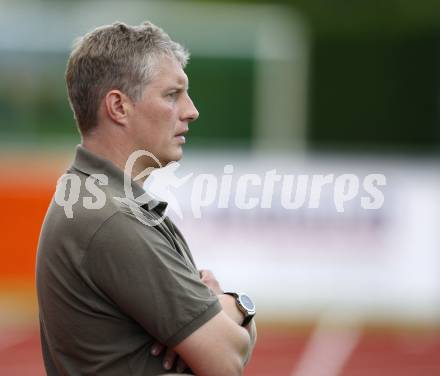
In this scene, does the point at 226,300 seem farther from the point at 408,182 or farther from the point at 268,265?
the point at 408,182

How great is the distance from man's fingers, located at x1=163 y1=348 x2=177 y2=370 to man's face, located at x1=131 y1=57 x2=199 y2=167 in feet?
2.00

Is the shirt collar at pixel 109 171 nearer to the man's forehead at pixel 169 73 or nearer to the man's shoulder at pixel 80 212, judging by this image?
the man's shoulder at pixel 80 212

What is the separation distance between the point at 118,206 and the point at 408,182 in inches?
318

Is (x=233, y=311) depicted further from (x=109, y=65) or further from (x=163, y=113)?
(x=109, y=65)

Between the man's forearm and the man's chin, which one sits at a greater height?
the man's chin

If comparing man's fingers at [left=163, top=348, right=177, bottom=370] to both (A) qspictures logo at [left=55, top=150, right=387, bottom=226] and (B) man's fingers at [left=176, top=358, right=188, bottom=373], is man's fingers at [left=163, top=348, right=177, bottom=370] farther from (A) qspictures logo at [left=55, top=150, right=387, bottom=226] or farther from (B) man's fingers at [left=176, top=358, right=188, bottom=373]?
(A) qspictures logo at [left=55, top=150, right=387, bottom=226]

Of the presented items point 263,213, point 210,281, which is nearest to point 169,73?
point 210,281

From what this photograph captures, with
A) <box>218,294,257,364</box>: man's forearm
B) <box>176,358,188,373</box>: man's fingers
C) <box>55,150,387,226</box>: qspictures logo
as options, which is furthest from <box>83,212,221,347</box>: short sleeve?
<box>55,150,387,226</box>: qspictures logo

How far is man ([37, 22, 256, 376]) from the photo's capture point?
9.01 ft

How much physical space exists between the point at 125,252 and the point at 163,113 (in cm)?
51

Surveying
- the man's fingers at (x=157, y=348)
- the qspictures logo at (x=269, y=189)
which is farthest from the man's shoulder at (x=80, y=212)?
the qspictures logo at (x=269, y=189)

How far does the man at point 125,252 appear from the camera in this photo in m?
2.75

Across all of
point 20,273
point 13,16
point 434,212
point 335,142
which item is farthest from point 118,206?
point 335,142

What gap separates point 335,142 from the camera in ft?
56.5
